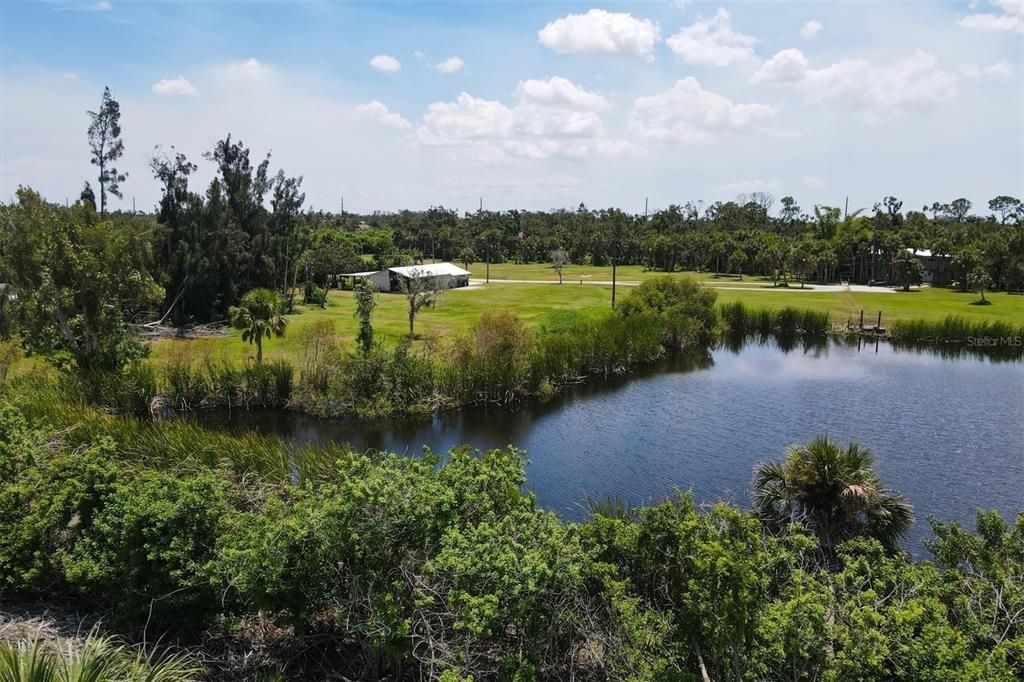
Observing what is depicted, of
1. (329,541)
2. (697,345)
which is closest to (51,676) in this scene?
(329,541)

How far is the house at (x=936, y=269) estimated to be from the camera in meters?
92.2

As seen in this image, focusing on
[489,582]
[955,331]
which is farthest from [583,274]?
[489,582]

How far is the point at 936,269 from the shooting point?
306 feet

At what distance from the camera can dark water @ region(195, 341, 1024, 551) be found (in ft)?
84.2

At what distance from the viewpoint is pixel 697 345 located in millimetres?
56469

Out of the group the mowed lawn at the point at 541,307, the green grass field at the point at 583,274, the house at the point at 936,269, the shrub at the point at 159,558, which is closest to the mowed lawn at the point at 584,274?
the green grass field at the point at 583,274

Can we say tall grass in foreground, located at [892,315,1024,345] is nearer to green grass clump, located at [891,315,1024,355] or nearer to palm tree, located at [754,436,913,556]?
green grass clump, located at [891,315,1024,355]

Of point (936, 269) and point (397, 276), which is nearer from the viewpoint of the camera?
point (397, 276)

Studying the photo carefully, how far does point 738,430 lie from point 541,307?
37729 mm

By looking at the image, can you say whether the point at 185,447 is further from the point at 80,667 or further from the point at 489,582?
the point at 489,582

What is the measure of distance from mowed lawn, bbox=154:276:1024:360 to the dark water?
31.6ft

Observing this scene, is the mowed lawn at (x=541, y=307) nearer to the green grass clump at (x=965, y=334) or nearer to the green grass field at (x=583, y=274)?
the green grass clump at (x=965, y=334)

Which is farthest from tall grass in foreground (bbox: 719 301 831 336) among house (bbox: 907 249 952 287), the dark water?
house (bbox: 907 249 952 287)

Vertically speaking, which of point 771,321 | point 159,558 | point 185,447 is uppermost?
point 771,321
